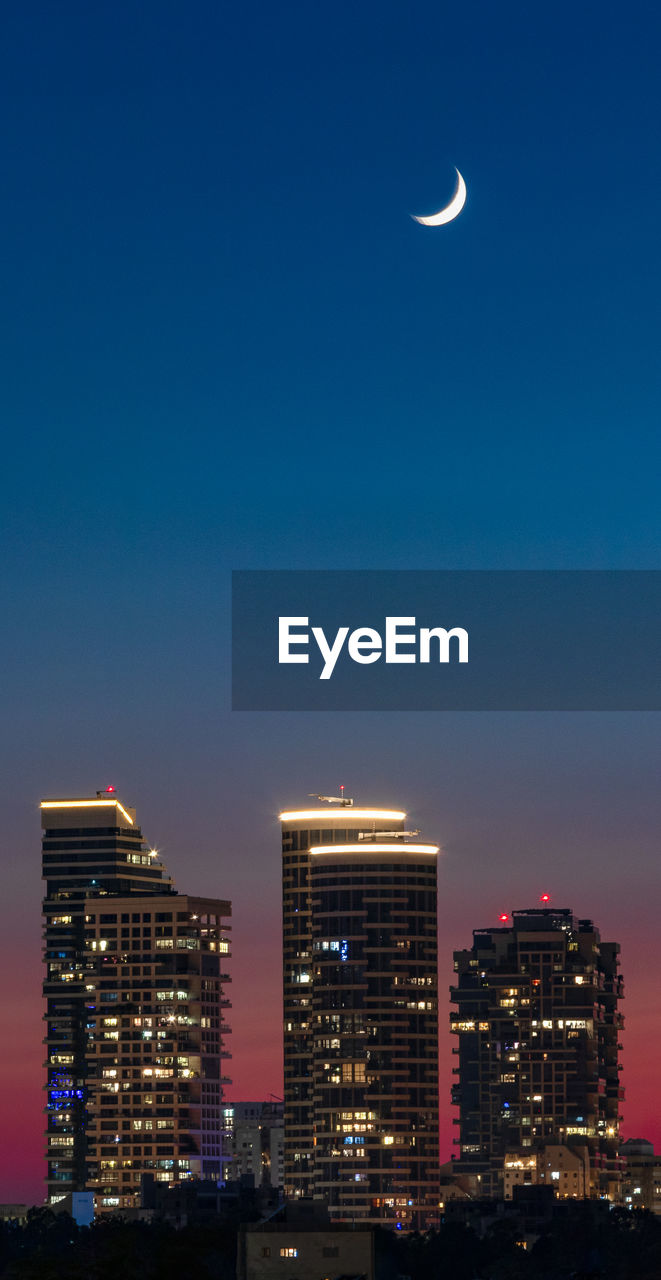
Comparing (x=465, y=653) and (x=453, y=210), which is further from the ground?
(x=453, y=210)

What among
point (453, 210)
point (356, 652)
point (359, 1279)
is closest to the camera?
point (356, 652)

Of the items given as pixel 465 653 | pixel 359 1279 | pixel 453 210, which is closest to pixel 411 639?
pixel 465 653

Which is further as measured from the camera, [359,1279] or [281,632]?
[359,1279]

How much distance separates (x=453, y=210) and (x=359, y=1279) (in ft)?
306

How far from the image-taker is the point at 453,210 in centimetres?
13488

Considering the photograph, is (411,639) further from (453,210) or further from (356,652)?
(453,210)

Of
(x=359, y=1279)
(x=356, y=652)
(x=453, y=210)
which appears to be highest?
(x=453, y=210)

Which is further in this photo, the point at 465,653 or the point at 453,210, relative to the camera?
the point at 453,210

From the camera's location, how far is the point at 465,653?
104 meters

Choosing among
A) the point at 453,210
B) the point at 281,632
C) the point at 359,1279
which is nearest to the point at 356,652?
the point at 281,632

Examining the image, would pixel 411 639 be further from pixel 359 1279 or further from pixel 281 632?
pixel 359 1279

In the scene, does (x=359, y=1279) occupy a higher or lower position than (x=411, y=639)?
lower

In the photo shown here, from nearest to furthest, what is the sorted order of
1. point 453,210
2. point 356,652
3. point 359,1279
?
point 356,652 < point 453,210 < point 359,1279

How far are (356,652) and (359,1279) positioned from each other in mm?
109265
